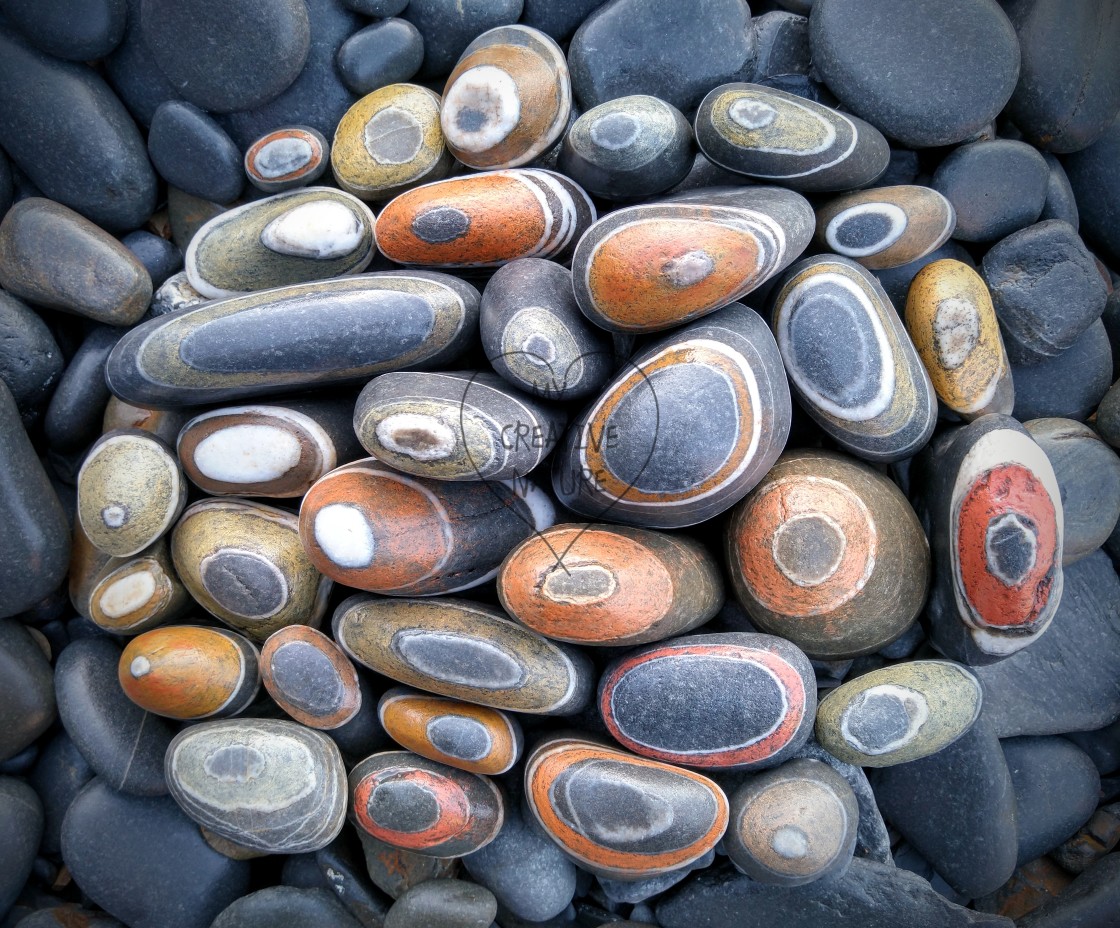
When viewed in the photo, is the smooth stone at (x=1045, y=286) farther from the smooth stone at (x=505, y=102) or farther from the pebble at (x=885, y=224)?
the smooth stone at (x=505, y=102)

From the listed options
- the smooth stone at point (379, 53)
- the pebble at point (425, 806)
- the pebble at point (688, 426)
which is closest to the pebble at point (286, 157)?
the smooth stone at point (379, 53)

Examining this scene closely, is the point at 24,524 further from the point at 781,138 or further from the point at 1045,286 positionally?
the point at 1045,286

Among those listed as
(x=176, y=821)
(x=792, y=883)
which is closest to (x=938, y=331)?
(x=792, y=883)

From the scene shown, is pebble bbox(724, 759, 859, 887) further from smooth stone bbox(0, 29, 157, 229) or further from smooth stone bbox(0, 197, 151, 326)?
smooth stone bbox(0, 29, 157, 229)

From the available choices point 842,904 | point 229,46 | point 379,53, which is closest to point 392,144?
point 379,53

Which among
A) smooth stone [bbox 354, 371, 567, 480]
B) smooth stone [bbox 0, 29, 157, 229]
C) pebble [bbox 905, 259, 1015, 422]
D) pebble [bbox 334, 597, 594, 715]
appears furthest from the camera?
smooth stone [bbox 0, 29, 157, 229]

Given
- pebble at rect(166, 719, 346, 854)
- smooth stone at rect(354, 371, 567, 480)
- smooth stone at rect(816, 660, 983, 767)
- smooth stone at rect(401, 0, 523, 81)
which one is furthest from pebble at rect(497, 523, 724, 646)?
smooth stone at rect(401, 0, 523, 81)
